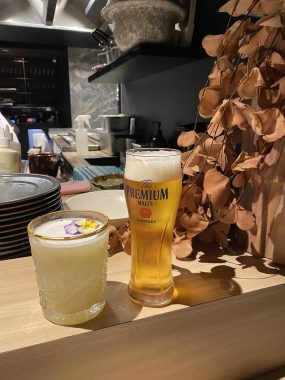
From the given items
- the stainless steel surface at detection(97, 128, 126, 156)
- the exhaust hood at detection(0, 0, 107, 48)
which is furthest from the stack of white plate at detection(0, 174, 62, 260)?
the exhaust hood at detection(0, 0, 107, 48)

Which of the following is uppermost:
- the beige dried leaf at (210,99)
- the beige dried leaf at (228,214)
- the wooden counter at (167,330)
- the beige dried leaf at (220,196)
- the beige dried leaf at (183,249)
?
the beige dried leaf at (210,99)

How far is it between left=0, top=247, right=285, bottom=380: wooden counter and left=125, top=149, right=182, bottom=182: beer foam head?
0.69 ft

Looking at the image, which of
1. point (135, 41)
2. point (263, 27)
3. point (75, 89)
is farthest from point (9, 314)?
point (75, 89)

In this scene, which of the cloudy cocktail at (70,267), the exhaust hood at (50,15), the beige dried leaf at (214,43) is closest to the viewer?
the cloudy cocktail at (70,267)

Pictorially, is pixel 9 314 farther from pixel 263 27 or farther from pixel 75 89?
pixel 75 89

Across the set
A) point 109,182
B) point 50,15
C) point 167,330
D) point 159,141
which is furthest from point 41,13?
point 167,330

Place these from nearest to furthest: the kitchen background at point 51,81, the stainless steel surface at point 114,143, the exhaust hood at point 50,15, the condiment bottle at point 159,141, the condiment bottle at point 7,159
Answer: the condiment bottle at point 7,159 → the condiment bottle at point 159,141 → the stainless steel surface at point 114,143 → the exhaust hood at point 50,15 → the kitchen background at point 51,81

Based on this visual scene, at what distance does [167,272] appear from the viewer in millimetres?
546

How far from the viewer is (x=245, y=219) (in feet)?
2.07

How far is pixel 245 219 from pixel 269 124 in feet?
0.62

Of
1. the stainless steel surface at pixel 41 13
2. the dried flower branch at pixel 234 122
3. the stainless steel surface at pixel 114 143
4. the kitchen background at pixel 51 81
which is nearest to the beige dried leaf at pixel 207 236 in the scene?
the dried flower branch at pixel 234 122

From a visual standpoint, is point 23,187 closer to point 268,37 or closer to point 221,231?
point 221,231

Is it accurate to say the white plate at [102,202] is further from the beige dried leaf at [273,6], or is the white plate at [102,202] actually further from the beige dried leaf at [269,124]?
the beige dried leaf at [273,6]

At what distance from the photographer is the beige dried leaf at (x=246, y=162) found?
1.90ft
